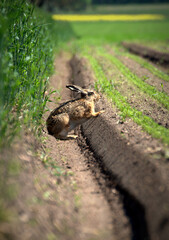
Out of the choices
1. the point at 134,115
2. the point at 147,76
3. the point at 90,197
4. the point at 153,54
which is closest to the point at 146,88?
the point at 147,76

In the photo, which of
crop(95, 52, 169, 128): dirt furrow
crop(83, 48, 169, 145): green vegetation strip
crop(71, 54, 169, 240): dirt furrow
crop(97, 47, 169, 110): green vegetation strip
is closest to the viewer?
crop(71, 54, 169, 240): dirt furrow

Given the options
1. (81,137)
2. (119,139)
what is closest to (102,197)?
(119,139)

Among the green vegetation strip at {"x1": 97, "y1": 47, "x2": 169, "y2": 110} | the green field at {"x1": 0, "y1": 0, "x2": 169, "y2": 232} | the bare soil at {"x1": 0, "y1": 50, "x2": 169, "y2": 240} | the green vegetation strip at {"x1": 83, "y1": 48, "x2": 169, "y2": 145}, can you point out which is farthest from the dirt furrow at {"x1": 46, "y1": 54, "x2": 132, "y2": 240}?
the green vegetation strip at {"x1": 97, "y1": 47, "x2": 169, "y2": 110}

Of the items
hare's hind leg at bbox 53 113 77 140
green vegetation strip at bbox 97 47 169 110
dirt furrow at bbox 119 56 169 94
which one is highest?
hare's hind leg at bbox 53 113 77 140

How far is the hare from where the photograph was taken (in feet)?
17.8

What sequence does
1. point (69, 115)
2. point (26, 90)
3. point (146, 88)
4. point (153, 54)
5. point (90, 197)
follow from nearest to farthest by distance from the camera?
point (90, 197) < point (26, 90) < point (69, 115) < point (146, 88) < point (153, 54)

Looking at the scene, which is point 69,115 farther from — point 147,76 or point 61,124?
point 147,76

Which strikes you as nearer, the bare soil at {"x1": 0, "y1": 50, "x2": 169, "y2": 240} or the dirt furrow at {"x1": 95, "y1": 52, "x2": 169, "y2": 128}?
the bare soil at {"x1": 0, "y1": 50, "x2": 169, "y2": 240}

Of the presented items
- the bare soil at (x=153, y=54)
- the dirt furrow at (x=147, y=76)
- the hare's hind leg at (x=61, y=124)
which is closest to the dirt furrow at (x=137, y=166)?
the hare's hind leg at (x=61, y=124)

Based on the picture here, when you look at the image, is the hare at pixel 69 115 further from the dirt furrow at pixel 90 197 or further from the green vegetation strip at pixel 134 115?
the green vegetation strip at pixel 134 115

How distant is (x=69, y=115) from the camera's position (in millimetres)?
5527

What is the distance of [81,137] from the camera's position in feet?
22.2

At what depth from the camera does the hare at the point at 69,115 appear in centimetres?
544

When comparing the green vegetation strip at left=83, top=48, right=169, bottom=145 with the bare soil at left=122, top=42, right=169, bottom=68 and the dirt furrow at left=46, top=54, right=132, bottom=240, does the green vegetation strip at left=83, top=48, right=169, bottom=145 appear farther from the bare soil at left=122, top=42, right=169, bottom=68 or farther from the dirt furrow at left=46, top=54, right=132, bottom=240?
the bare soil at left=122, top=42, right=169, bottom=68
